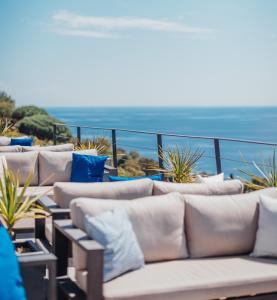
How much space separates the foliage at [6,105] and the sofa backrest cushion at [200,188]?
1957cm

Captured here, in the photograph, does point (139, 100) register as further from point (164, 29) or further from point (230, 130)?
point (230, 130)

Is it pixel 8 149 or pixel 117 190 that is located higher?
pixel 8 149

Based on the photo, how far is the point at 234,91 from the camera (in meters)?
63.8

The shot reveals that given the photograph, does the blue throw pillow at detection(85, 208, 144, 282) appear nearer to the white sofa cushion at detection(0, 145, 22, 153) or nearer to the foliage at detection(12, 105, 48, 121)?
the white sofa cushion at detection(0, 145, 22, 153)

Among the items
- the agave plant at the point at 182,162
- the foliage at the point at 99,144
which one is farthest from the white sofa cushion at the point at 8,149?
the foliage at the point at 99,144

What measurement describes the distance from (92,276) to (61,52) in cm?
5073

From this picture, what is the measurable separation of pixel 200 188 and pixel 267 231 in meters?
0.50

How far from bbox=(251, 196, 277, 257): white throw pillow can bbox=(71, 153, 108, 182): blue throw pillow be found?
2701mm

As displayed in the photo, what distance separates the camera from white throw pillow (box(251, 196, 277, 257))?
3.60m

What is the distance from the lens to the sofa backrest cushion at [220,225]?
11.9 feet

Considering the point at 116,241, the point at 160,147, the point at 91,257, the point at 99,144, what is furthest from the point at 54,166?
the point at 91,257

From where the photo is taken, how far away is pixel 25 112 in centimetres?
2291

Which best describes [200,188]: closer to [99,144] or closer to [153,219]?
[153,219]

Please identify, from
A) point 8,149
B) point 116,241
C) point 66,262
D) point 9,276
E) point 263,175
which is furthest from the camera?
point 8,149
